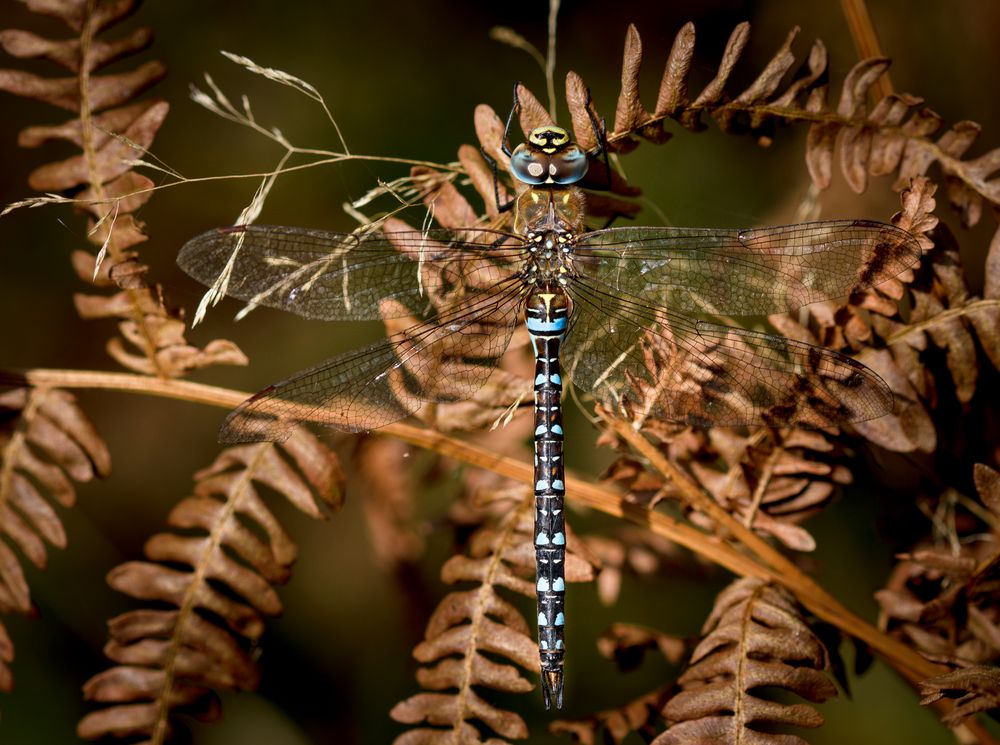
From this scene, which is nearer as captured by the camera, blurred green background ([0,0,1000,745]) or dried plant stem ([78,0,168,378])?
dried plant stem ([78,0,168,378])

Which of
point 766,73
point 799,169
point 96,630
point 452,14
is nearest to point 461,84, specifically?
point 452,14

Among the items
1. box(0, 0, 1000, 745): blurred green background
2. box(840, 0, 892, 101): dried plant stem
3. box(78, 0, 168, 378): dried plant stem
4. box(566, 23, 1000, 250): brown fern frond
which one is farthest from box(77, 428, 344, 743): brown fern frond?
box(840, 0, 892, 101): dried plant stem

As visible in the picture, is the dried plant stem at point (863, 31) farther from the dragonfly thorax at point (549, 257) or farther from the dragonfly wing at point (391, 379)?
the dragonfly wing at point (391, 379)

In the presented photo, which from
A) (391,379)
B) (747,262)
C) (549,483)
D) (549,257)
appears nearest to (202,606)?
(391,379)

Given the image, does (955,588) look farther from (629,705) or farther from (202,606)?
(202,606)

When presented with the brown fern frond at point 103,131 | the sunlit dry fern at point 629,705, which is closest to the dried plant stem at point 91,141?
the brown fern frond at point 103,131

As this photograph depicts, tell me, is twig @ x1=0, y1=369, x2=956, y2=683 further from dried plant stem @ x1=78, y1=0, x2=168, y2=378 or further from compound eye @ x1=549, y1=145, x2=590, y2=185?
compound eye @ x1=549, y1=145, x2=590, y2=185

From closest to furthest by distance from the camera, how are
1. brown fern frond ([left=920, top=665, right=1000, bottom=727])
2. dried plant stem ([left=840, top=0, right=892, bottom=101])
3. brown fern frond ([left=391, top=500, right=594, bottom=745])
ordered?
brown fern frond ([left=920, top=665, right=1000, bottom=727]) < brown fern frond ([left=391, top=500, right=594, bottom=745]) < dried plant stem ([left=840, top=0, right=892, bottom=101])
